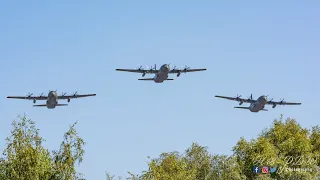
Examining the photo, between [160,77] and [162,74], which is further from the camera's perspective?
[160,77]

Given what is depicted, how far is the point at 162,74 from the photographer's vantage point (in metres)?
110

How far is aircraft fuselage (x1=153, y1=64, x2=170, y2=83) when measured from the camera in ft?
361

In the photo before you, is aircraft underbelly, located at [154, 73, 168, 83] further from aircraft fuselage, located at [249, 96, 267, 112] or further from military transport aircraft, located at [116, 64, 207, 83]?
aircraft fuselage, located at [249, 96, 267, 112]

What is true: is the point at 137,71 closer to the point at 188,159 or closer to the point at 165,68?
the point at 165,68

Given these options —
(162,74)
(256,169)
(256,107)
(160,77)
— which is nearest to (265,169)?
(256,169)

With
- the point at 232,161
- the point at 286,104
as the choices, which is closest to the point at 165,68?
the point at 232,161

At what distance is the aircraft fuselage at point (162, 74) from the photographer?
109938mm

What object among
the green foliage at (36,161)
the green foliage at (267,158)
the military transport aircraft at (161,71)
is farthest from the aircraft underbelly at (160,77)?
the green foliage at (36,161)

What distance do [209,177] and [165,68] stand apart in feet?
75.2

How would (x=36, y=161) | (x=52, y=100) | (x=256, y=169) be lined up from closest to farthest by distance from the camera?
(x=36, y=161), (x=256, y=169), (x=52, y=100)

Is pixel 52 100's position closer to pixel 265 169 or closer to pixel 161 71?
pixel 161 71

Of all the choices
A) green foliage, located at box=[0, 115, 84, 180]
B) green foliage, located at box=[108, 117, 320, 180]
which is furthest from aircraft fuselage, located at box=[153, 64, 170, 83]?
green foliage, located at box=[0, 115, 84, 180]

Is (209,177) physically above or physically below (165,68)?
below

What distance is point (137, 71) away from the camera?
395 feet
